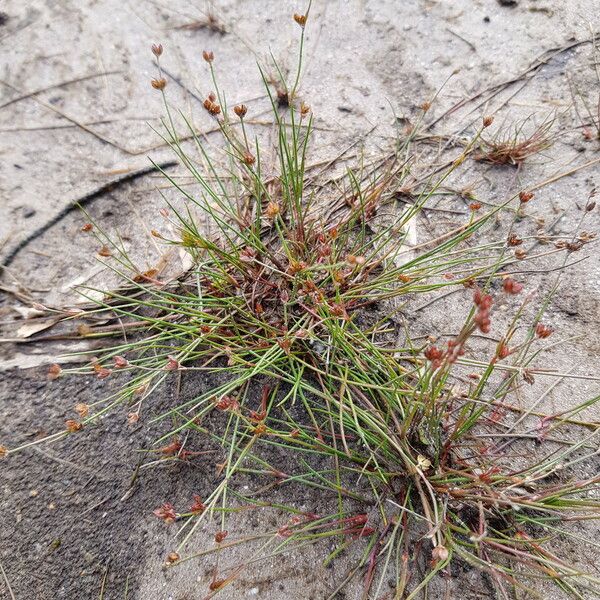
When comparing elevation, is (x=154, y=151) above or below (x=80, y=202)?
above

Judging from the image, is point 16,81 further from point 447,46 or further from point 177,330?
point 447,46

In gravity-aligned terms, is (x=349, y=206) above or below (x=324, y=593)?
above

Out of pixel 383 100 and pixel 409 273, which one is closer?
pixel 409 273

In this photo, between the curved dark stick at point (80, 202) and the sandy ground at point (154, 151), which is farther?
the curved dark stick at point (80, 202)

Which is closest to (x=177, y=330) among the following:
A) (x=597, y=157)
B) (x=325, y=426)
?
(x=325, y=426)
